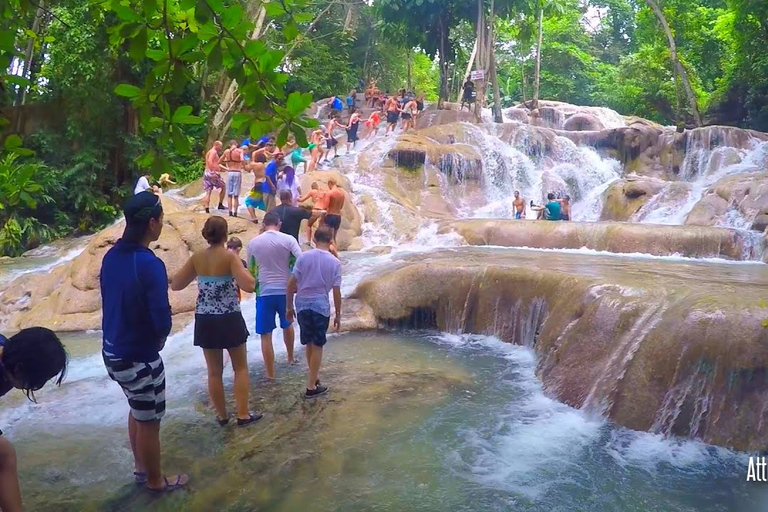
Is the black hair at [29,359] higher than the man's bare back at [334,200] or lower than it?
lower

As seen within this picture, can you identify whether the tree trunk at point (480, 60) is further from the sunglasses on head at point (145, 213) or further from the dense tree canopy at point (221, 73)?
the sunglasses on head at point (145, 213)

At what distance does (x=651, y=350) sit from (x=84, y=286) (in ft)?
28.0

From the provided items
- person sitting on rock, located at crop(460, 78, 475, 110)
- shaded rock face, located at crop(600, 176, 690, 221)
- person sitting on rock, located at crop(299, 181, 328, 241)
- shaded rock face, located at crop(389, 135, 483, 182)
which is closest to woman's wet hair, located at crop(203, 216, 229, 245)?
person sitting on rock, located at crop(299, 181, 328, 241)

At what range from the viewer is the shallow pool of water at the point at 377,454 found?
3934 mm

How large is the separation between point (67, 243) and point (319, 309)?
15.6m

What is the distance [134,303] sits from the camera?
3.47m

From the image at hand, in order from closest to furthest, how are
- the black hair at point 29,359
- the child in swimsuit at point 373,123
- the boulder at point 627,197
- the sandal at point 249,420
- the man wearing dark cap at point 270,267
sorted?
1. the black hair at point 29,359
2. the sandal at point 249,420
3. the man wearing dark cap at point 270,267
4. the boulder at point 627,197
5. the child in swimsuit at point 373,123

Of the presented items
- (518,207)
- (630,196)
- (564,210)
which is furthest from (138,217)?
(630,196)

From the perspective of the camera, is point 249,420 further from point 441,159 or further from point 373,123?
point 373,123

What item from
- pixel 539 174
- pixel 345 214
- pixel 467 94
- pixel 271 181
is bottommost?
pixel 345 214

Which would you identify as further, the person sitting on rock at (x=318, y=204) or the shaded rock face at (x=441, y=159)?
the shaded rock face at (x=441, y=159)

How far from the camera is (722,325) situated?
16.7ft

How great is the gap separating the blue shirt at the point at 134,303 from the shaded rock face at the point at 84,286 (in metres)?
5.94

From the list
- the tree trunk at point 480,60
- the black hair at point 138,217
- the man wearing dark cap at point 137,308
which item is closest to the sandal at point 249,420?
the man wearing dark cap at point 137,308
